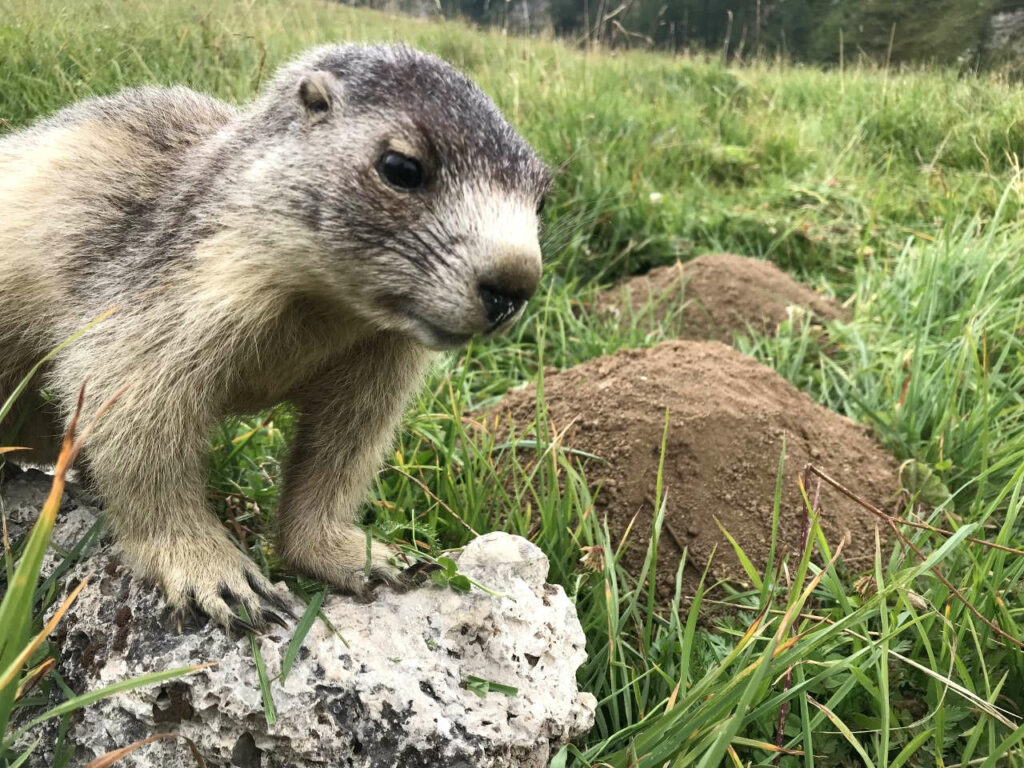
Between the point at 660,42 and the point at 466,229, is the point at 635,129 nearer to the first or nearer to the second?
the point at 660,42

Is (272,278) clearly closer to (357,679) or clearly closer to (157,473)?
(157,473)

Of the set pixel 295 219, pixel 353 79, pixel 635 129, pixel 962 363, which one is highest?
pixel 353 79

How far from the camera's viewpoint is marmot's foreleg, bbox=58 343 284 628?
2.18 meters

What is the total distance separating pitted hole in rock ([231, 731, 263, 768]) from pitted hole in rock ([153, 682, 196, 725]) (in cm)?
13

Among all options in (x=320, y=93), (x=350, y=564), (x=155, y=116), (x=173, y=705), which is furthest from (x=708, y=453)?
(x=155, y=116)

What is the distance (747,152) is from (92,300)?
6121 millimetres

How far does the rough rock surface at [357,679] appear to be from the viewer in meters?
1.87

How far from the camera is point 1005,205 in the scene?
19.0 ft

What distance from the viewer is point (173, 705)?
188 centimetres

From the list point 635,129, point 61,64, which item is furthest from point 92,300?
point 635,129

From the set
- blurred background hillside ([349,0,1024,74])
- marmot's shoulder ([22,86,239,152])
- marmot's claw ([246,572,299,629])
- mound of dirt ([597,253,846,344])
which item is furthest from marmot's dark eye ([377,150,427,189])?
blurred background hillside ([349,0,1024,74])

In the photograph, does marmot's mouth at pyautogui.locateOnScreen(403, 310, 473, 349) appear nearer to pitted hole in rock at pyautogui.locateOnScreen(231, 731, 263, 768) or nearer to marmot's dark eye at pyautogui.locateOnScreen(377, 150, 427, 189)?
marmot's dark eye at pyautogui.locateOnScreen(377, 150, 427, 189)

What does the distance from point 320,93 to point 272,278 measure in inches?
21.6

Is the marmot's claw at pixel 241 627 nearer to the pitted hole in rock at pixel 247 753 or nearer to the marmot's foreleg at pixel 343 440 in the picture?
the pitted hole in rock at pixel 247 753
